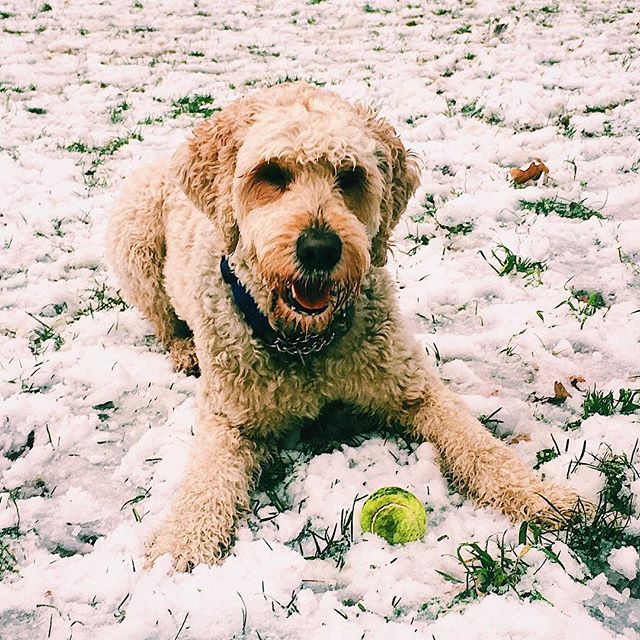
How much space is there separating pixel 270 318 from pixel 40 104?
5544 millimetres

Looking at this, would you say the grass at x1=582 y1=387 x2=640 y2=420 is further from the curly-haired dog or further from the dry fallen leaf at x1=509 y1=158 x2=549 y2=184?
the dry fallen leaf at x1=509 y1=158 x2=549 y2=184

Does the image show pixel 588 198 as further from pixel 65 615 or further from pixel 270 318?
pixel 65 615

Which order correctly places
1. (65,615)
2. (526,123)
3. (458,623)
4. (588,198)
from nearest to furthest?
(458,623) → (65,615) → (588,198) → (526,123)

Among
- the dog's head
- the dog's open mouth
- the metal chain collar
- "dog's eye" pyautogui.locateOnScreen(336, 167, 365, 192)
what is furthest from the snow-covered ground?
"dog's eye" pyautogui.locateOnScreen(336, 167, 365, 192)

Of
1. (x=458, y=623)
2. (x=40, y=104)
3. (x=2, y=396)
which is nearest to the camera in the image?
(x=458, y=623)

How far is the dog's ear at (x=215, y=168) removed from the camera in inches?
115

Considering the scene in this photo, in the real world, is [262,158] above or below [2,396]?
above

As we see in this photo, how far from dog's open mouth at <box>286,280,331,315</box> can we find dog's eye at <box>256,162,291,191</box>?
0.46m

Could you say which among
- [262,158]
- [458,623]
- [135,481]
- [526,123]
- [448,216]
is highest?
[262,158]

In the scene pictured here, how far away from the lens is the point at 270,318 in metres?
2.96

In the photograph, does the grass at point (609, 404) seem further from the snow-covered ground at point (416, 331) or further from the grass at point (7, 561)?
the grass at point (7, 561)

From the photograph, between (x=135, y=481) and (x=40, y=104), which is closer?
(x=135, y=481)

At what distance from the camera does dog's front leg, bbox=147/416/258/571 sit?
252 centimetres

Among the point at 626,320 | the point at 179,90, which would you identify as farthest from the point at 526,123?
the point at 179,90
